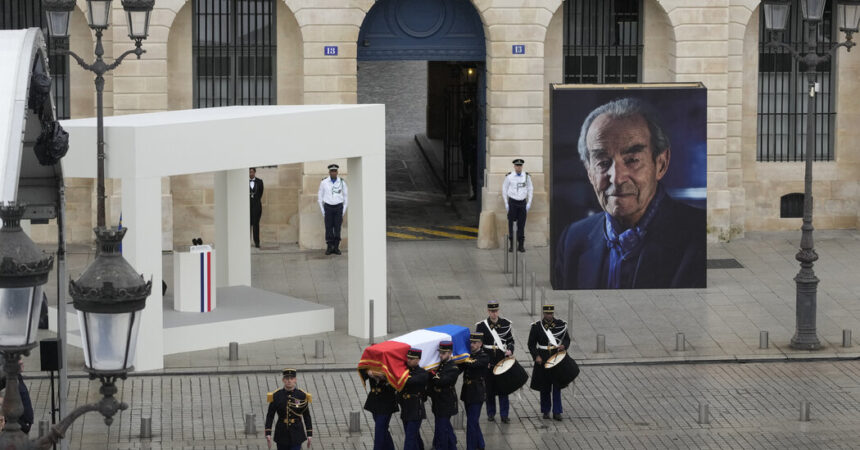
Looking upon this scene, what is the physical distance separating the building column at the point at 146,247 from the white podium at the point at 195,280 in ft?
5.60

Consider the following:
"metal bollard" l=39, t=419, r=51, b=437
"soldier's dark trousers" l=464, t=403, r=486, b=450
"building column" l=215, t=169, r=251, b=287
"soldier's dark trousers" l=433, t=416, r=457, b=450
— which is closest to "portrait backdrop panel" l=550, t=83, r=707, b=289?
"building column" l=215, t=169, r=251, b=287

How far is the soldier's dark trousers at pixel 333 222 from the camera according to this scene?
116 ft

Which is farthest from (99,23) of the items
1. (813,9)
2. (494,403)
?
(813,9)

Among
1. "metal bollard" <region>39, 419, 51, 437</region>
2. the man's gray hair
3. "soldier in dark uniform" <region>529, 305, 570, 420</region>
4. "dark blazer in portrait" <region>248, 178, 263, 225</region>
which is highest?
the man's gray hair

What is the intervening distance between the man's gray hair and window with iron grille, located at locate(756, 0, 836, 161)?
7.39 meters

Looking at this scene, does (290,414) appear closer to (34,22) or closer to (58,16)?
(58,16)

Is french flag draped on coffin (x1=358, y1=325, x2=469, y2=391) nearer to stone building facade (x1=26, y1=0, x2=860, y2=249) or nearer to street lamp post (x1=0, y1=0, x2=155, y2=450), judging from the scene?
street lamp post (x1=0, y1=0, x2=155, y2=450)


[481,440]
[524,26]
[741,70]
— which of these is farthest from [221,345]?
[741,70]

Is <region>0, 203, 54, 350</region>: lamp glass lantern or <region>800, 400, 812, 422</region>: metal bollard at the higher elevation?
<region>0, 203, 54, 350</region>: lamp glass lantern

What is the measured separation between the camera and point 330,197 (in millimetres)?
35281

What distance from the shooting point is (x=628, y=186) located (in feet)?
105

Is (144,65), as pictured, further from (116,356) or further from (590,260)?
(116,356)

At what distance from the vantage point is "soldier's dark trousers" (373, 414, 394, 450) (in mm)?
21719

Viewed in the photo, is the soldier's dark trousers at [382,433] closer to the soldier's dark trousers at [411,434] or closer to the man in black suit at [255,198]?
the soldier's dark trousers at [411,434]
